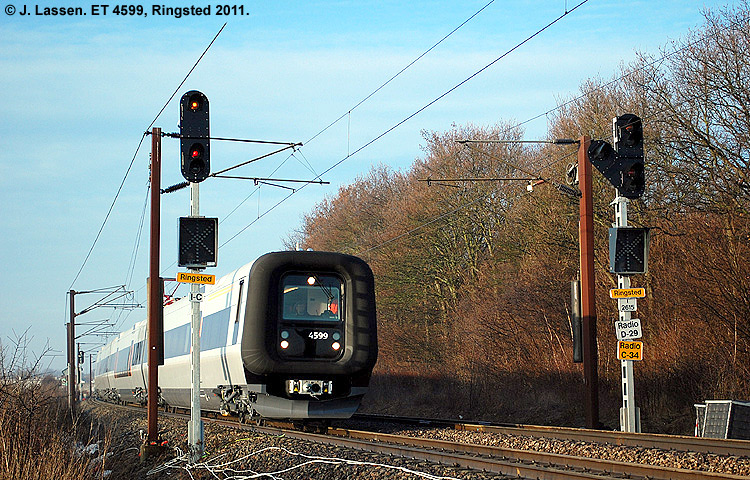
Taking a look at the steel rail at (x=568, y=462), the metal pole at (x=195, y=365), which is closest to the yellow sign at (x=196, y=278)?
the metal pole at (x=195, y=365)

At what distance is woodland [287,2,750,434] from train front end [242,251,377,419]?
6.28 m

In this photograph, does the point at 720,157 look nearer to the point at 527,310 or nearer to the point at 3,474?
the point at 527,310

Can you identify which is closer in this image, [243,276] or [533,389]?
[243,276]

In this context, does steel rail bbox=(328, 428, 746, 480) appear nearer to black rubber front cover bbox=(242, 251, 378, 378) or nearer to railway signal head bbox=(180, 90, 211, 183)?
black rubber front cover bbox=(242, 251, 378, 378)

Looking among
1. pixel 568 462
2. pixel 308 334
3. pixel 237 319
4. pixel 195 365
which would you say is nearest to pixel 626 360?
pixel 568 462

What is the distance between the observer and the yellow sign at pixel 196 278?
43.9 feet

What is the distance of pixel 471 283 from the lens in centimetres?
3556

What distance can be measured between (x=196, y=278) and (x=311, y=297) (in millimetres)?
3670

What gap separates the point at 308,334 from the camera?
16.5m

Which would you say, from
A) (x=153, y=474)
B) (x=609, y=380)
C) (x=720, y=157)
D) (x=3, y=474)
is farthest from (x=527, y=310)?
(x=3, y=474)

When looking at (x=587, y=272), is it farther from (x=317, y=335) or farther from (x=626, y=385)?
(x=317, y=335)

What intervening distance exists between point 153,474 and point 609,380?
1233cm

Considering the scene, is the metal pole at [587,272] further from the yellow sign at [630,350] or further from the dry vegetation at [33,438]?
the dry vegetation at [33,438]

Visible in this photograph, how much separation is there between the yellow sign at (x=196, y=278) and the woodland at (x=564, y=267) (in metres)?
9.62
